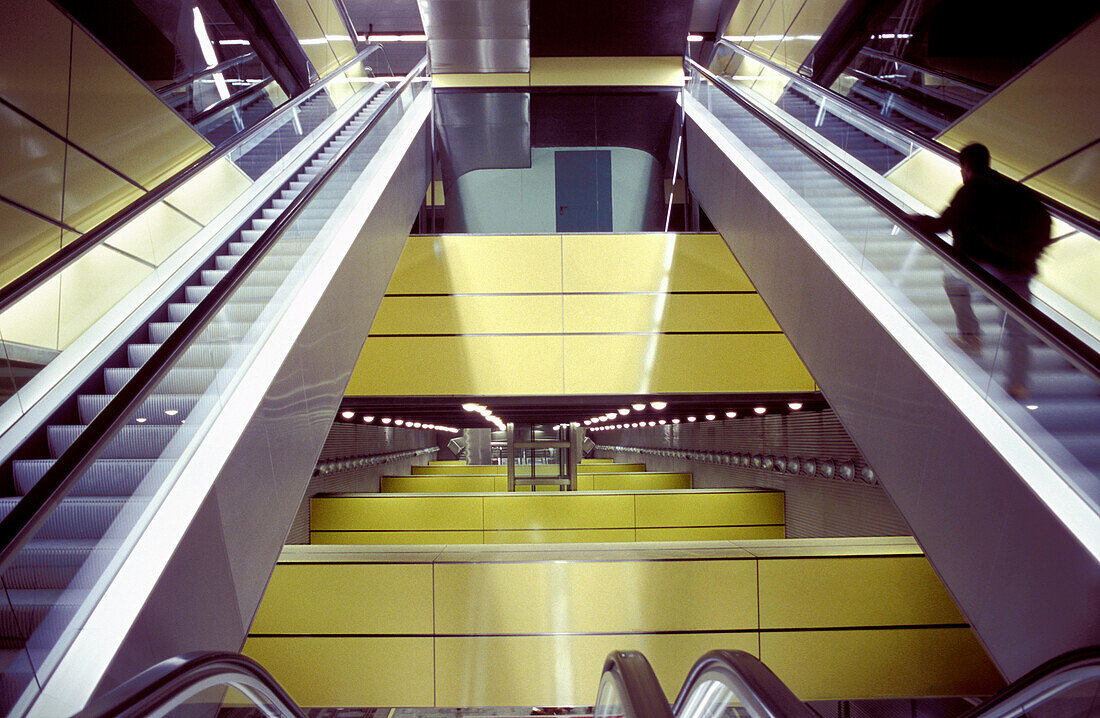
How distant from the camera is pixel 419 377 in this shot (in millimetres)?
6934

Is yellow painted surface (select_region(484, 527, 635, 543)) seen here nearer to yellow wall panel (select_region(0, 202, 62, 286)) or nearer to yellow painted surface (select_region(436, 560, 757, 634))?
yellow painted surface (select_region(436, 560, 757, 634))

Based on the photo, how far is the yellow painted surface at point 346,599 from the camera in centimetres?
489

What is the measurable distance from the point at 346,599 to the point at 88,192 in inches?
142

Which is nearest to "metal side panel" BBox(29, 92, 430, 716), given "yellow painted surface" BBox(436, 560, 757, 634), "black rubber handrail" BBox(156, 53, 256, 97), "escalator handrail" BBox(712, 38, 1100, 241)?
"yellow painted surface" BBox(436, 560, 757, 634)

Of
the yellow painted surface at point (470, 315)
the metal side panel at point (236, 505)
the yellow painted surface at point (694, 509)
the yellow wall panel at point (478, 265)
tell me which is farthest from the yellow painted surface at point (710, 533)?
the metal side panel at point (236, 505)

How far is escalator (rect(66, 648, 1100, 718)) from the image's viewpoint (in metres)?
1.54

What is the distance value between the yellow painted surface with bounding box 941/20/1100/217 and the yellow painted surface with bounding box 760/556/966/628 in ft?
8.69

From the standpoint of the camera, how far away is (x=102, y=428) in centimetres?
191

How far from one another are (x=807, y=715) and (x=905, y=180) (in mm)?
3528

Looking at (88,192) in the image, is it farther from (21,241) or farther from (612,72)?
(612,72)

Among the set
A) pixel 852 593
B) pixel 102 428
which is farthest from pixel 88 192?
pixel 852 593

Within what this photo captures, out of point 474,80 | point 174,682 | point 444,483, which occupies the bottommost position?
point 444,483

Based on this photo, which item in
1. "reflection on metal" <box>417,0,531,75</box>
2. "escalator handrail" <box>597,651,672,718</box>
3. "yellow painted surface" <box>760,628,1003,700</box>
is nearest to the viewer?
"escalator handrail" <box>597,651,672,718</box>

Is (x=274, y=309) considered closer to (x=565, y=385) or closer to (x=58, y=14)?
(x=58, y=14)
